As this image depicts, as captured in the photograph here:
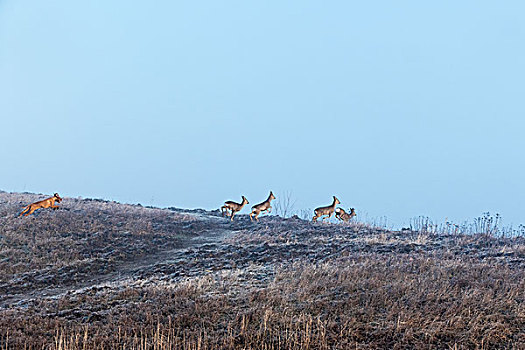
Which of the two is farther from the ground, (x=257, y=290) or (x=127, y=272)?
(x=257, y=290)

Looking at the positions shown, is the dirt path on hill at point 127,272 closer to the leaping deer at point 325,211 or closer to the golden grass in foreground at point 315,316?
the golden grass in foreground at point 315,316

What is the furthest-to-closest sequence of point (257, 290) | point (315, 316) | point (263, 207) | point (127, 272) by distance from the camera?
point (263, 207), point (127, 272), point (257, 290), point (315, 316)

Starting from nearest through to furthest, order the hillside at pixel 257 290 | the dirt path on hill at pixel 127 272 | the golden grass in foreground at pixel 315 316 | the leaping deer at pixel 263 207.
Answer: the golden grass in foreground at pixel 315 316, the hillside at pixel 257 290, the dirt path on hill at pixel 127 272, the leaping deer at pixel 263 207

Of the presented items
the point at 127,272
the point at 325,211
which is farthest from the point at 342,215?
the point at 127,272

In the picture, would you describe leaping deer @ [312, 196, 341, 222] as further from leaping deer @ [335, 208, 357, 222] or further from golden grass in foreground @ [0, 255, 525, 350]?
golden grass in foreground @ [0, 255, 525, 350]

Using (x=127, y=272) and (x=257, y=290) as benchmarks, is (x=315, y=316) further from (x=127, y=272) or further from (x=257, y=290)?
(x=127, y=272)

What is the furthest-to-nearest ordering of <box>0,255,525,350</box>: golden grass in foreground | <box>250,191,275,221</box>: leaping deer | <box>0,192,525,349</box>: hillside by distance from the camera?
1. <box>250,191,275,221</box>: leaping deer
2. <box>0,192,525,349</box>: hillside
3. <box>0,255,525,350</box>: golden grass in foreground

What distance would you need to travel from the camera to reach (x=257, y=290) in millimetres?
11797

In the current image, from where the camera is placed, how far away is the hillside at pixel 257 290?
8.73 metres

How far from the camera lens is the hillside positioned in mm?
8727

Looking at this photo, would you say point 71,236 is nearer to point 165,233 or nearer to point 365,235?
point 165,233

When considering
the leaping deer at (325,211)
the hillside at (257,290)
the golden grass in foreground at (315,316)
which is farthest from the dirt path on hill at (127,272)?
the leaping deer at (325,211)

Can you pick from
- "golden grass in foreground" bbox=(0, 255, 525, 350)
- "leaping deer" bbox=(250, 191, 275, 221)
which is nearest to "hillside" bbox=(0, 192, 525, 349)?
"golden grass in foreground" bbox=(0, 255, 525, 350)

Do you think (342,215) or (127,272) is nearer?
(127,272)
